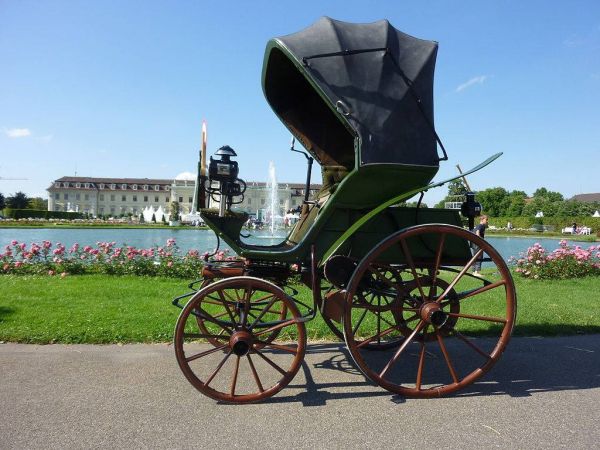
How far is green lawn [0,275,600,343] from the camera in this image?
475 cm

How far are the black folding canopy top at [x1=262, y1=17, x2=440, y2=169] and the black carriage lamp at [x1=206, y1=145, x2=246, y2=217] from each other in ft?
2.90

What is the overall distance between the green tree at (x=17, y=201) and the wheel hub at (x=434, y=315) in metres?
90.7

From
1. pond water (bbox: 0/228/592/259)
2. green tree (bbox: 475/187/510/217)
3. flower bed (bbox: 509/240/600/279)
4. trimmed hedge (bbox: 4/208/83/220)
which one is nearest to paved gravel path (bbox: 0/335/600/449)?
flower bed (bbox: 509/240/600/279)

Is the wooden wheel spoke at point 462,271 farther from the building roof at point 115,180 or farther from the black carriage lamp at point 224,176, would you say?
the building roof at point 115,180

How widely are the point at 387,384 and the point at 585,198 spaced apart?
465ft

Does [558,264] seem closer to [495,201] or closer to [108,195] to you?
[495,201]

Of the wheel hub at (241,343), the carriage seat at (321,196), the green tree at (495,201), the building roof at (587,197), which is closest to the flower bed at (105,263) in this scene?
the carriage seat at (321,196)

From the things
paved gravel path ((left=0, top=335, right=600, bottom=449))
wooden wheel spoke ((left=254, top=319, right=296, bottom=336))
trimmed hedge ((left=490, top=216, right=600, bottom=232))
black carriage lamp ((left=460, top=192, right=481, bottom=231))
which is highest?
trimmed hedge ((left=490, top=216, right=600, bottom=232))

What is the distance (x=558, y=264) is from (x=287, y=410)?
9.13 m

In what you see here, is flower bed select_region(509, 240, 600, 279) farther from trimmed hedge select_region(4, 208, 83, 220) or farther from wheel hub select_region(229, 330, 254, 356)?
trimmed hedge select_region(4, 208, 83, 220)

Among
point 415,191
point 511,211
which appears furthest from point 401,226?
point 511,211

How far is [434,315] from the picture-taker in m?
3.53

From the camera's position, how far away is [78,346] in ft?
14.6

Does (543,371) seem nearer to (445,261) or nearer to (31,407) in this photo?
(445,261)
